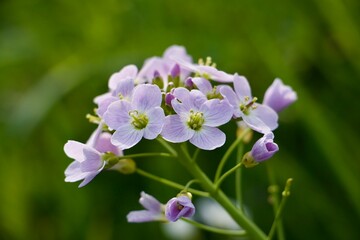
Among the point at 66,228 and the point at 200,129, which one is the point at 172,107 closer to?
the point at 200,129

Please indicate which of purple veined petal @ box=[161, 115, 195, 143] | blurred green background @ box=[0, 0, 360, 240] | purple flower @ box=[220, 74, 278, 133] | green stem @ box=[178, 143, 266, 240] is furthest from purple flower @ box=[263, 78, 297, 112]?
blurred green background @ box=[0, 0, 360, 240]

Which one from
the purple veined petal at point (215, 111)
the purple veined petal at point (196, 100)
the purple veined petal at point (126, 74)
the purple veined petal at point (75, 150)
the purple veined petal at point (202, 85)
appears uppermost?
the purple veined petal at point (126, 74)

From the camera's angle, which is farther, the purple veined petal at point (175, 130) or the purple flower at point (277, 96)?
the purple flower at point (277, 96)

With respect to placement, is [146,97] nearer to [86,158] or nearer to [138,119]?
[138,119]

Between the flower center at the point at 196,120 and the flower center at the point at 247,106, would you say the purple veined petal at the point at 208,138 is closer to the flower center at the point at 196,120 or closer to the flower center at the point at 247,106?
the flower center at the point at 196,120

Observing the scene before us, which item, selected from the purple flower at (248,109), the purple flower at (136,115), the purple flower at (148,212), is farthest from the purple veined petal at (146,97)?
the purple flower at (148,212)

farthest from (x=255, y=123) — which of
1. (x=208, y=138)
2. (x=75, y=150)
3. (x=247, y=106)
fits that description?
(x=75, y=150)
